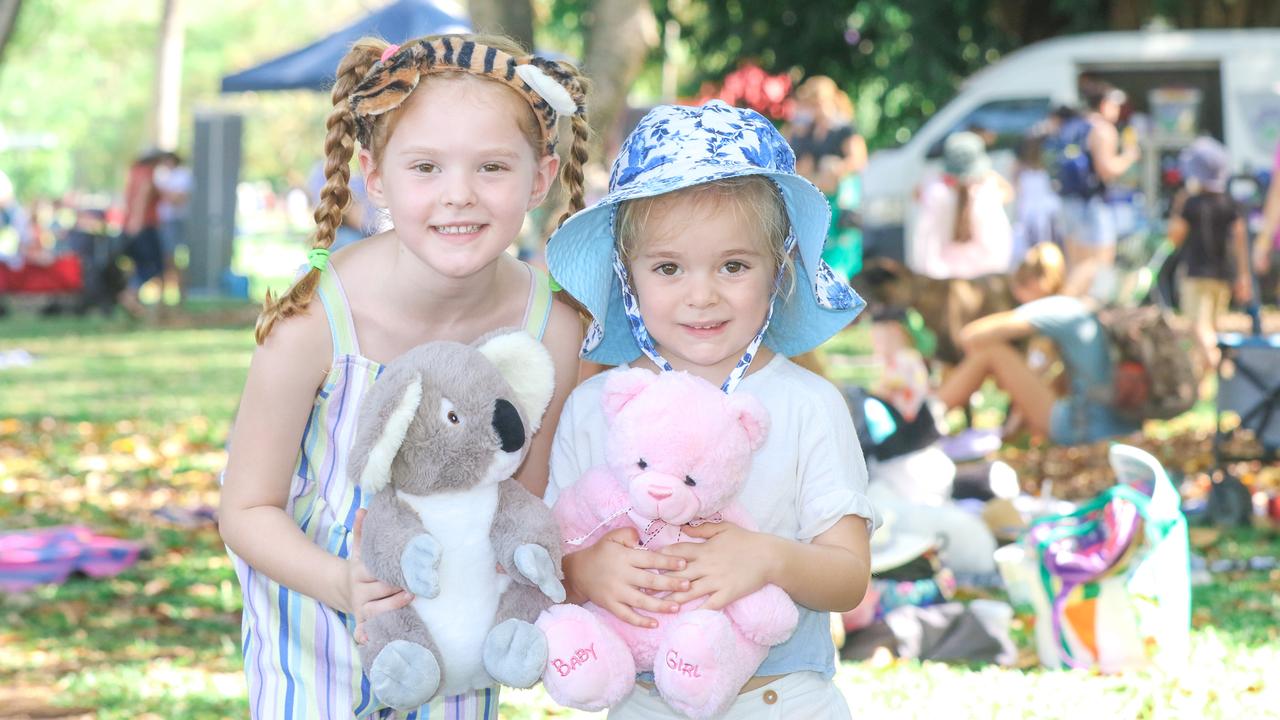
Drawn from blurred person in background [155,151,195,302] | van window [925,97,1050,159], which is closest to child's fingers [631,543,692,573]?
van window [925,97,1050,159]

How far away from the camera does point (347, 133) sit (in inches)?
105

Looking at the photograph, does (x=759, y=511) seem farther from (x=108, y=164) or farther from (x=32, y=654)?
(x=108, y=164)

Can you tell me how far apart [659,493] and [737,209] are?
0.50m

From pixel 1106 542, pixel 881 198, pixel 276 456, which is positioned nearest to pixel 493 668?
pixel 276 456

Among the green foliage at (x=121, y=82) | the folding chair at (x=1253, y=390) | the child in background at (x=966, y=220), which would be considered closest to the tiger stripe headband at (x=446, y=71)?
the folding chair at (x=1253, y=390)

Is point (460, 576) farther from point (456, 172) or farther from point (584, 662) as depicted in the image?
point (456, 172)

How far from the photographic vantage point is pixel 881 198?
627 inches

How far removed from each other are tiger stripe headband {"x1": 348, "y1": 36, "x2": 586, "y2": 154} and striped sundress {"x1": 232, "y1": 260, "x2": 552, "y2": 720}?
0.33 metres

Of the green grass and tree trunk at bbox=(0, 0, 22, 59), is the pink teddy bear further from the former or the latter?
tree trunk at bbox=(0, 0, 22, 59)

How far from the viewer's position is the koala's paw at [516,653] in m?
2.35

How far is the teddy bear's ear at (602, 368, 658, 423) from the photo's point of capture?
95.6 inches

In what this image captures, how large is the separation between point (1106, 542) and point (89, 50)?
54045 mm

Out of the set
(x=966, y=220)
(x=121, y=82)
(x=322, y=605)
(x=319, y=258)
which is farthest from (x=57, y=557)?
(x=121, y=82)

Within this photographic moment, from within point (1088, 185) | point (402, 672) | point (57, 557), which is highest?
point (1088, 185)
